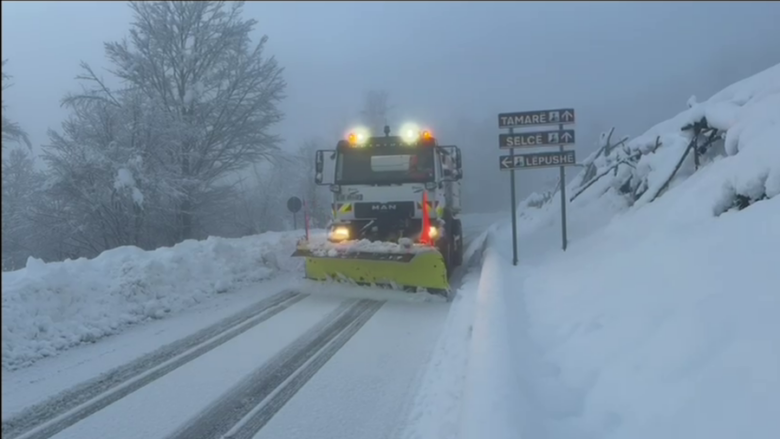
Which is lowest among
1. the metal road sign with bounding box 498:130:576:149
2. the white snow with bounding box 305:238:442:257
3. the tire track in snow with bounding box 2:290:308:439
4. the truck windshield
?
the tire track in snow with bounding box 2:290:308:439

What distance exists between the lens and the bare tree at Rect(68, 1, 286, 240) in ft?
65.3

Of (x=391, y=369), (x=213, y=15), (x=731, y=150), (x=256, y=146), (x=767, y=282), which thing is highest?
(x=213, y=15)

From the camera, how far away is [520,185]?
6794 cm

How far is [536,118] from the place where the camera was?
11.3m

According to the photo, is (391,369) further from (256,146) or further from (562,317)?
(256,146)

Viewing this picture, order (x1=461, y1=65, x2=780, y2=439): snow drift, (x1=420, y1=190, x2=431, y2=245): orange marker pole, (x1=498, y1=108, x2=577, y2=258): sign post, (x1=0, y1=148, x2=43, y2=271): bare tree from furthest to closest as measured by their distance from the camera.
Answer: (x1=498, y1=108, x2=577, y2=258): sign post, (x1=420, y1=190, x2=431, y2=245): orange marker pole, (x1=0, y1=148, x2=43, y2=271): bare tree, (x1=461, y1=65, x2=780, y2=439): snow drift

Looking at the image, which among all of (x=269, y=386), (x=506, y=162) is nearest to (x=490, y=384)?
(x=269, y=386)

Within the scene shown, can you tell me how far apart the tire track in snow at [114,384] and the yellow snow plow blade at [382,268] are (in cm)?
233

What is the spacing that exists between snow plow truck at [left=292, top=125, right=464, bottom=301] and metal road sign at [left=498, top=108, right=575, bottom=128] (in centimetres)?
120

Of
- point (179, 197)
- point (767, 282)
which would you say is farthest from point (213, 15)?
point (767, 282)

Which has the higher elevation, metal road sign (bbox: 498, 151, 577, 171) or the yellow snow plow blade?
metal road sign (bbox: 498, 151, 577, 171)

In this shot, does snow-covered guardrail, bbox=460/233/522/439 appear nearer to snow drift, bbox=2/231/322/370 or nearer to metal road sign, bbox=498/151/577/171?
snow drift, bbox=2/231/322/370

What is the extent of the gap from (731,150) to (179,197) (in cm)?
1528

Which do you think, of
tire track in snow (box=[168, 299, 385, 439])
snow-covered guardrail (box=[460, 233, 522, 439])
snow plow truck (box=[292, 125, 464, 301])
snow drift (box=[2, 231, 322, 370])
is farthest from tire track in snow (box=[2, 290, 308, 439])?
snow-covered guardrail (box=[460, 233, 522, 439])
